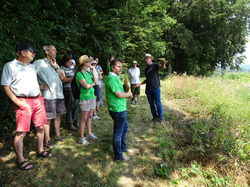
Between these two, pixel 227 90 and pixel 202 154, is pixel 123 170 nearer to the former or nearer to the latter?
pixel 202 154

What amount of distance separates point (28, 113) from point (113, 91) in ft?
4.75

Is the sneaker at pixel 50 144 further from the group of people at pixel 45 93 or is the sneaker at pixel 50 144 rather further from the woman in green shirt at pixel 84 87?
the woman in green shirt at pixel 84 87

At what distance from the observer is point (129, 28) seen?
41.2 feet

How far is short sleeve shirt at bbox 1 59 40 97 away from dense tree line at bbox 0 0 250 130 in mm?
758

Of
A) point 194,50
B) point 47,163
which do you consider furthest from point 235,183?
point 194,50

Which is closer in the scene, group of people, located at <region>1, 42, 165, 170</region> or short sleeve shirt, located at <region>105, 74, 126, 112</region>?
group of people, located at <region>1, 42, 165, 170</region>

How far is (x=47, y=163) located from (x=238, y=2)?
23498mm

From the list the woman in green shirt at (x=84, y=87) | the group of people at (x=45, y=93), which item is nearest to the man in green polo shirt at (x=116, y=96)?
the group of people at (x=45, y=93)

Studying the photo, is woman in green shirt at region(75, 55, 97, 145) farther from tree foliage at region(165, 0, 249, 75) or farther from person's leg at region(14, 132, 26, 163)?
tree foliage at region(165, 0, 249, 75)

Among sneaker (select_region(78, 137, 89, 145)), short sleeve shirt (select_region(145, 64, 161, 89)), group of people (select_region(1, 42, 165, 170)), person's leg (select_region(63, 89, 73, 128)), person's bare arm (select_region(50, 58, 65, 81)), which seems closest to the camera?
group of people (select_region(1, 42, 165, 170))

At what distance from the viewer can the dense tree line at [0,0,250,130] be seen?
3473 mm

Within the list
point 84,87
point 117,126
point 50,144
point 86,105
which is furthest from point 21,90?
point 117,126

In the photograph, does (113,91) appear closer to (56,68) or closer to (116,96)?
(116,96)

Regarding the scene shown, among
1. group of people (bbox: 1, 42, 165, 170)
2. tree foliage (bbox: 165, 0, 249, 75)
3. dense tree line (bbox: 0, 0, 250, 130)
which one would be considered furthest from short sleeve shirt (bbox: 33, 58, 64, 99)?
tree foliage (bbox: 165, 0, 249, 75)
